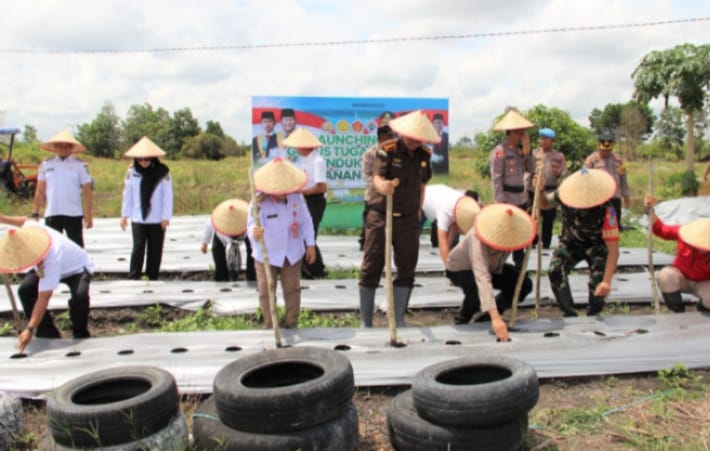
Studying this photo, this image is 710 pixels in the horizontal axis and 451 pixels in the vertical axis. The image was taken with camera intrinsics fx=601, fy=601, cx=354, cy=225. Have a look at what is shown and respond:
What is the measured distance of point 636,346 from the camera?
3.92m

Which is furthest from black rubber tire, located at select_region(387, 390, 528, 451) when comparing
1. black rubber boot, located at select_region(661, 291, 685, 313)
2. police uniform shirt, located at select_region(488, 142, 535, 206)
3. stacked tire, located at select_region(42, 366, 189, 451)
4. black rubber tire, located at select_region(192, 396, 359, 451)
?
police uniform shirt, located at select_region(488, 142, 535, 206)

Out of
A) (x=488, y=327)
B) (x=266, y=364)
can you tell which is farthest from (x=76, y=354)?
(x=488, y=327)

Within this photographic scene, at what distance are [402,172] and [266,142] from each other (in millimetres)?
5548

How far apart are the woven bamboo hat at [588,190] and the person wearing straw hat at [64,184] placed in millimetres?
4677

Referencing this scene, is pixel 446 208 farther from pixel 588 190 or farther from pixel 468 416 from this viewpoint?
pixel 468 416

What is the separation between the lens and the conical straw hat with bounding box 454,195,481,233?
4555mm

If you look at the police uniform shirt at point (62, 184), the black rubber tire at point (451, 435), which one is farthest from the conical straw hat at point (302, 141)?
the black rubber tire at point (451, 435)

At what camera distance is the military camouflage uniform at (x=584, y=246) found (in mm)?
4641

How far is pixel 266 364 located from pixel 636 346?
8.02 ft

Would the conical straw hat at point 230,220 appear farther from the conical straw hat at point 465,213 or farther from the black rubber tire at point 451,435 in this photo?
the black rubber tire at point 451,435

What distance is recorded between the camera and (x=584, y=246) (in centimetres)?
480

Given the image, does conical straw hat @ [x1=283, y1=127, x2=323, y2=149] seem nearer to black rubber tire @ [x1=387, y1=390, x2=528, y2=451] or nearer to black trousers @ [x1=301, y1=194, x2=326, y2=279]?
black trousers @ [x1=301, y1=194, x2=326, y2=279]

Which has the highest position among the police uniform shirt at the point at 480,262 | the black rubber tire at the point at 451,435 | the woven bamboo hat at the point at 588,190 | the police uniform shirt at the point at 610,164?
the police uniform shirt at the point at 610,164

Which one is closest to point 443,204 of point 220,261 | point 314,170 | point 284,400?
point 314,170
